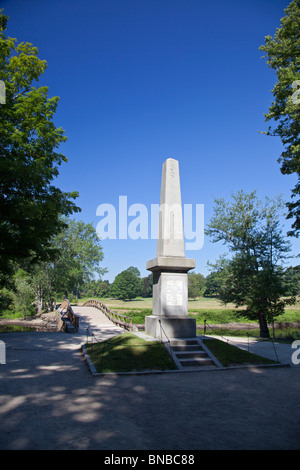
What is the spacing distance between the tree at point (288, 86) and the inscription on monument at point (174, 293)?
791cm

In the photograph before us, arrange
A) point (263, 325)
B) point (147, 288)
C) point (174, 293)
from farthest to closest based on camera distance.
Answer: point (147, 288)
point (263, 325)
point (174, 293)

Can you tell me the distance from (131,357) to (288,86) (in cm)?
1453

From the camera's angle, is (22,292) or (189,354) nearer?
(189,354)

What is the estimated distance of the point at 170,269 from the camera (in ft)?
37.4

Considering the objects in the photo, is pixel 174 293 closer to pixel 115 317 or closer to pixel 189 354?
pixel 189 354

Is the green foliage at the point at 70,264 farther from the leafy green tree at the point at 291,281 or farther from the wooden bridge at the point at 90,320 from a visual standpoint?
the leafy green tree at the point at 291,281

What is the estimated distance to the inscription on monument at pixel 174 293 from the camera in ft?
37.0

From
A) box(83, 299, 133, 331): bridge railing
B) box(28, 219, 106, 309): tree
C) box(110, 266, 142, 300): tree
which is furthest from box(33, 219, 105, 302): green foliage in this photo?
box(110, 266, 142, 300): tree

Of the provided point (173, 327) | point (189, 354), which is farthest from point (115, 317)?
point (189, 354)

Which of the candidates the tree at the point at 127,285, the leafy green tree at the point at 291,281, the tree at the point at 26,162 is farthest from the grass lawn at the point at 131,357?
the tree at the point at 127,285

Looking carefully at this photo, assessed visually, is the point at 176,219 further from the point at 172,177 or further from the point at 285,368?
the point at 285,368

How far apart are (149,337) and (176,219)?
15.9ft

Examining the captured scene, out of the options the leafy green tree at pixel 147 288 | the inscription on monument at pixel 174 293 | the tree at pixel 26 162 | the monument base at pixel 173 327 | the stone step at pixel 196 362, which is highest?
the tree at pixel 26 162

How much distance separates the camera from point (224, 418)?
196 inches
